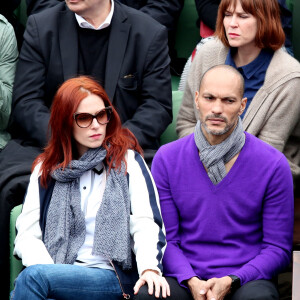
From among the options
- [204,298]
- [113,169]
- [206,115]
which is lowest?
[204,298]

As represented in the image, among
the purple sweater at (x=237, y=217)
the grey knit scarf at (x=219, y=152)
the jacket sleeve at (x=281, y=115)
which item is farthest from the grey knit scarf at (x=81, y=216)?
the jacket sleeve at (x=281, y=115)

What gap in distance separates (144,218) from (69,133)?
0.50 metres

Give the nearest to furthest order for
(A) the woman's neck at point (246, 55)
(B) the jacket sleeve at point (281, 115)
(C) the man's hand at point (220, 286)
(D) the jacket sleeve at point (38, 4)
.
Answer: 1. (C) the man's hand at point (220, 286)
2. (B) the jacket sleeve at point (281, 115)
3. (A) the woman's neck at point (246, 55)
4. (D) the jacket sleeve at point (38, 4)

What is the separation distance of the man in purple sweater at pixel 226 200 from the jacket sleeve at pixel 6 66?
148 cm

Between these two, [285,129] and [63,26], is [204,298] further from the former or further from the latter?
[63,26]

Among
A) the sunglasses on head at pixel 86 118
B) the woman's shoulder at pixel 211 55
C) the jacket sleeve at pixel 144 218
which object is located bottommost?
the jacket sleeve at pixel 144 218

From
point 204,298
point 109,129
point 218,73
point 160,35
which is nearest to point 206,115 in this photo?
point 218,73

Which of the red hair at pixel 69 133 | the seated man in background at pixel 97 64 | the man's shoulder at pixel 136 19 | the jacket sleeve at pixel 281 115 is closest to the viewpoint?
the red hair at pixel 69 133

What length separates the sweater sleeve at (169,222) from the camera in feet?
12.1

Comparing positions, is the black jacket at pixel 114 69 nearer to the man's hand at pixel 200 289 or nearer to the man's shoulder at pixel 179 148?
the man's shoulder at pixel 179 148

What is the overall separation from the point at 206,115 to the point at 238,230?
0.51 meters

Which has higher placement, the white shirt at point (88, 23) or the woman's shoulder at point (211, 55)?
the white shirt at point (88, 23)

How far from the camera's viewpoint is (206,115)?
12.3 feet

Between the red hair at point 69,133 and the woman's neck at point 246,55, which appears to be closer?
the red hair at point 69,133
